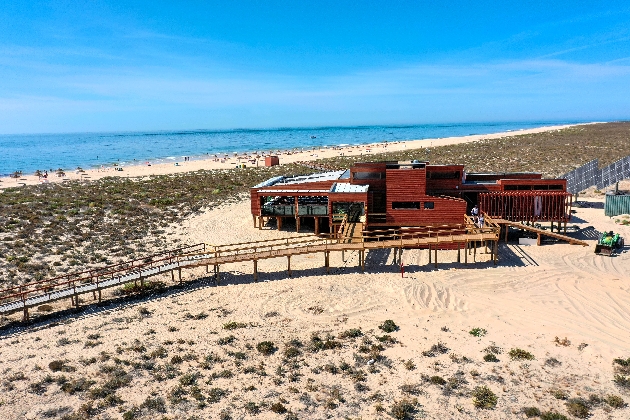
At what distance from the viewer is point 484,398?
13.2m

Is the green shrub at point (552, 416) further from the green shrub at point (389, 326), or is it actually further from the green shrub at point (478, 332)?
the green shrub at point (389, 326)

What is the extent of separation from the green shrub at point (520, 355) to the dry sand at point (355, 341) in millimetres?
275

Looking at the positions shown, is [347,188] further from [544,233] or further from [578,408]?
[578,408]

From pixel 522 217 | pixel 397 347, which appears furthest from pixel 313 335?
pixel 522 217

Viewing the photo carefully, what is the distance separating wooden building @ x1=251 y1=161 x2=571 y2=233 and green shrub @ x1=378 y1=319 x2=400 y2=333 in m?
10.1

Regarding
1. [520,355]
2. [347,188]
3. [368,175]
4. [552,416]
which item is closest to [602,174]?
[368,175]

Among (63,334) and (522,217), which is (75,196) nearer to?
(63,334)

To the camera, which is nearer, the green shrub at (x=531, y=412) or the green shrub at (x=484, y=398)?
the green shrub at (x=531, y=412)

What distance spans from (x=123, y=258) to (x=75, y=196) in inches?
983

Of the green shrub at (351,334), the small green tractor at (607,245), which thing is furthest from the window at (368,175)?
the green shrub at (351,334)

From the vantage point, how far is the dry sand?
13.3 metres

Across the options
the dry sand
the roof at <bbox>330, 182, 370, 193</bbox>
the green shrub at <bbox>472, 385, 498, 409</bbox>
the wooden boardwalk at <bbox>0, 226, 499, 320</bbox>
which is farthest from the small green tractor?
the green shrub at <bbox>472, 385, 498, 409</bbox>

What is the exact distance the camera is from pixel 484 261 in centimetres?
2531

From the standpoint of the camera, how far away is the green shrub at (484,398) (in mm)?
12938
